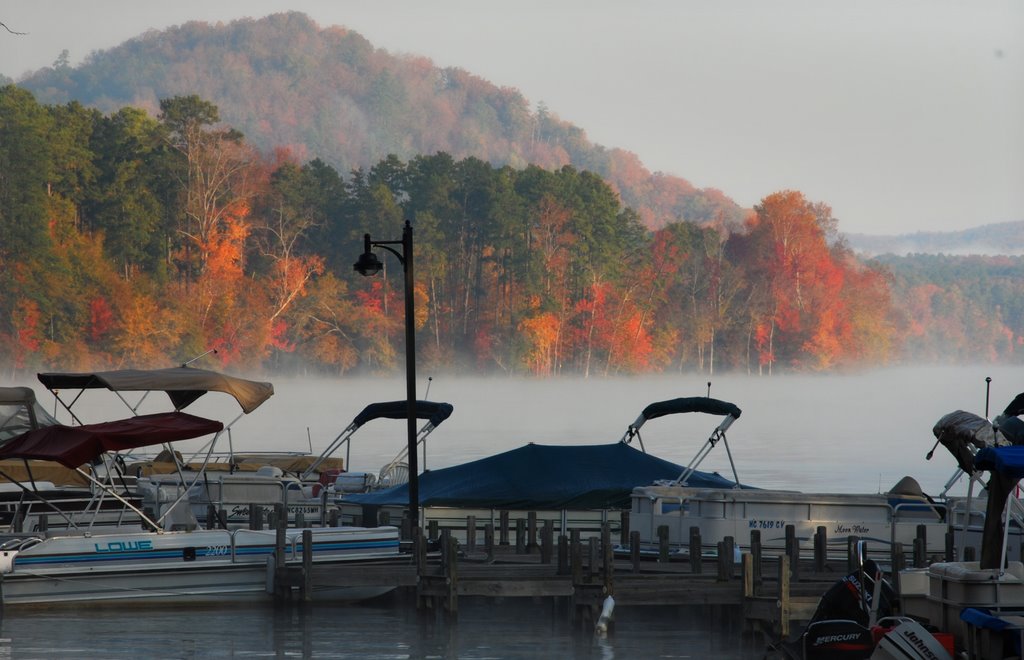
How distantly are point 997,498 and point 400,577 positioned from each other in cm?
973

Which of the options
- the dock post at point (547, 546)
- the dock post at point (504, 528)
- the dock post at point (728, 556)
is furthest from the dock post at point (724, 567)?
the dock post at point (504, 528)

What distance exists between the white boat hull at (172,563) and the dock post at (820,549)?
6.25 m

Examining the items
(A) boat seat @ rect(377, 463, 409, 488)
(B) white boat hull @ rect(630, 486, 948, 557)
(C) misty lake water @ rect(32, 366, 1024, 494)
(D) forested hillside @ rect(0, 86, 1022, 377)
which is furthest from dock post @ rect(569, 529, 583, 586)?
(D) forested hillside @ rect(0, 86, 1022, 377)

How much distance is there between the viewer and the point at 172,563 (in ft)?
74.6

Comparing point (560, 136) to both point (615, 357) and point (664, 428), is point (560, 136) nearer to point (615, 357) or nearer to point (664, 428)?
point (615, 357)

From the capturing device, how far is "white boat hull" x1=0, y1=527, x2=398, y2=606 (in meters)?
22.2

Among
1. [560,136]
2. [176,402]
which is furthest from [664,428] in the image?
[560,136]

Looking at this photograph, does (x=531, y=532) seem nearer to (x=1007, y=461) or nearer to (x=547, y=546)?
(x=547, y=546)

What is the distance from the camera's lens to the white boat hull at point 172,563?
22.2 meters

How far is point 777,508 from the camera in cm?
2492

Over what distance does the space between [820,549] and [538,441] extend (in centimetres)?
5639

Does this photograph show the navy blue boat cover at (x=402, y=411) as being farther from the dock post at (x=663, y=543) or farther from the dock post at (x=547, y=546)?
the dock post at (x=663, y=543)

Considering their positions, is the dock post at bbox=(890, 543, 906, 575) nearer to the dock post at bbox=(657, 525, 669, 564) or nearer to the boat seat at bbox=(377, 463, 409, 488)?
the dock post at bbox=(657, 525, 669, 564)

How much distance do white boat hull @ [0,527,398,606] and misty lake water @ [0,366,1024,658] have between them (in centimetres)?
37
